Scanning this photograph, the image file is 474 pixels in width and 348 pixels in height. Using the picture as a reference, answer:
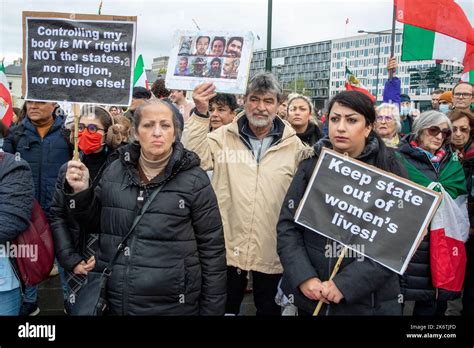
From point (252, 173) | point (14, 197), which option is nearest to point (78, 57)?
point (14, 197)

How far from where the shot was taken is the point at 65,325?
9.56 ft

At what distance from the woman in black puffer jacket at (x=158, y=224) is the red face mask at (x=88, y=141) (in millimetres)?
852

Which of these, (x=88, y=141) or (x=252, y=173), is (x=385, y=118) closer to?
(x=252, y=173)

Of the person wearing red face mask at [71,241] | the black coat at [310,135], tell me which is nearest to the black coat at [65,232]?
the person wearing red face mask at [71,241]

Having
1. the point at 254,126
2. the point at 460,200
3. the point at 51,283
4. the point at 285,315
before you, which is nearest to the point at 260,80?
the point at 254,126

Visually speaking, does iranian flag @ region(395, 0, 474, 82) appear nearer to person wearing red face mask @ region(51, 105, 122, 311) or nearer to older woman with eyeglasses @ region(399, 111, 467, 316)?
older woman with eyeglasses @ region(399, 111, 467, 316)

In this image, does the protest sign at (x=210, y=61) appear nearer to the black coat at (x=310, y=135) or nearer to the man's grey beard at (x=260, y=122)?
the man's grey beard at (x=260, y=122)

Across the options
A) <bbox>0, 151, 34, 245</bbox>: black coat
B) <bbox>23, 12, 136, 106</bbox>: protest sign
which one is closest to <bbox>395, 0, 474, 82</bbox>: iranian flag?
<bbox>23, 12, 136, 106</bbox>: protest sign

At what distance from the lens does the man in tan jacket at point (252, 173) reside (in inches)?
130

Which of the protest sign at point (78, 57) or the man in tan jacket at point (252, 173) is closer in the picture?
the protest sign at point (78, 57)

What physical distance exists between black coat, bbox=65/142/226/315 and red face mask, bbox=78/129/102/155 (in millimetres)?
920

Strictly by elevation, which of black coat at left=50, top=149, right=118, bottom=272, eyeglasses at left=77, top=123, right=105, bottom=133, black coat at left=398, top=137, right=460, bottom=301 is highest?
eyeglasses at left=77, top=123, right=105, bottom=133

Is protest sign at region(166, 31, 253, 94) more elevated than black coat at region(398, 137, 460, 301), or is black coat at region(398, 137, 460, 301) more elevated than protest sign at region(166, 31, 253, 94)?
protest sign at region(166, 31, 253, 94)

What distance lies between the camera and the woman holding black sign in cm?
270
